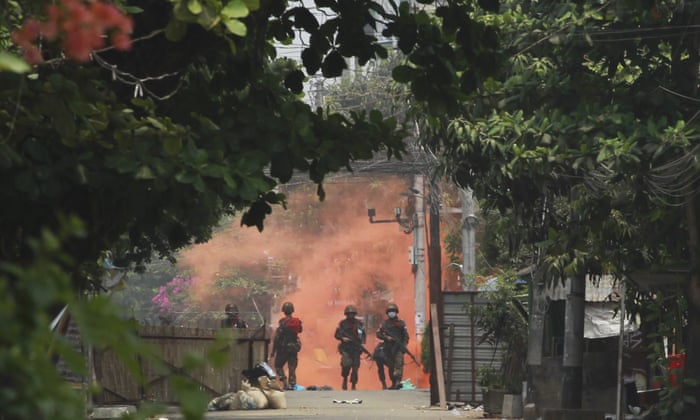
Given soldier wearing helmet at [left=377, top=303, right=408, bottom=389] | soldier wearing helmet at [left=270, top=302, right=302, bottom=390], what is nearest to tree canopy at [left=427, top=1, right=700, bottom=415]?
soldier wearing helmet at [left=377, top=303, right=408, bottom=389]

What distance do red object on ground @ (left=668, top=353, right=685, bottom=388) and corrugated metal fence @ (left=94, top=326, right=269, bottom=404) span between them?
555 cm

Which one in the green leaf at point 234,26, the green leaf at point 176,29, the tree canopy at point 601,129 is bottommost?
the green leaf at point 234,26

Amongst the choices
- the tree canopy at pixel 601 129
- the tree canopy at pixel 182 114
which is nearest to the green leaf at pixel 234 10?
the tree canopy at pixel 182 114

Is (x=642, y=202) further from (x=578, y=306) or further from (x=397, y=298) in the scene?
(x=397, y=298)

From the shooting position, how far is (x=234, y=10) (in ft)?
22.7

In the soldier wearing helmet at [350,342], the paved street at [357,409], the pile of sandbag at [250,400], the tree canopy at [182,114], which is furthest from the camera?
the soldier wearing helmet at [350,342]

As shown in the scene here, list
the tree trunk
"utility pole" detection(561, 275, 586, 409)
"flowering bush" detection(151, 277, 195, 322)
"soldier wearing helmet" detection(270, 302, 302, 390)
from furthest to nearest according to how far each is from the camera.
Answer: "flowering bush" detection(151, 277, 195, 322), "soldier wearing helmet" detection(270, 302, 302, 390), "utility pole" detection(561, 275, 586, 409), the tree trunk

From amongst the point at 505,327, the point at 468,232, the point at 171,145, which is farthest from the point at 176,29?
the point at 468,232

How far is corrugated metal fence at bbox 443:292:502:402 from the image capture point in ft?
81.0

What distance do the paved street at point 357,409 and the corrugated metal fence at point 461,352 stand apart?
0.66 m

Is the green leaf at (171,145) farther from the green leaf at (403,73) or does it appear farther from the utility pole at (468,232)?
the utility pole at (468,232)

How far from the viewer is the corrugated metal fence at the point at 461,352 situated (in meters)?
24.7

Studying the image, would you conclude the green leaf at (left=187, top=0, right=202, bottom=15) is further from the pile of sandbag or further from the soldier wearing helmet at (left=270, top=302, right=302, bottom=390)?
the soldier wearing helmet at (left=270, top=302, right=302, bottom=390)

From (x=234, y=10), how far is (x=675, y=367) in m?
11.4
